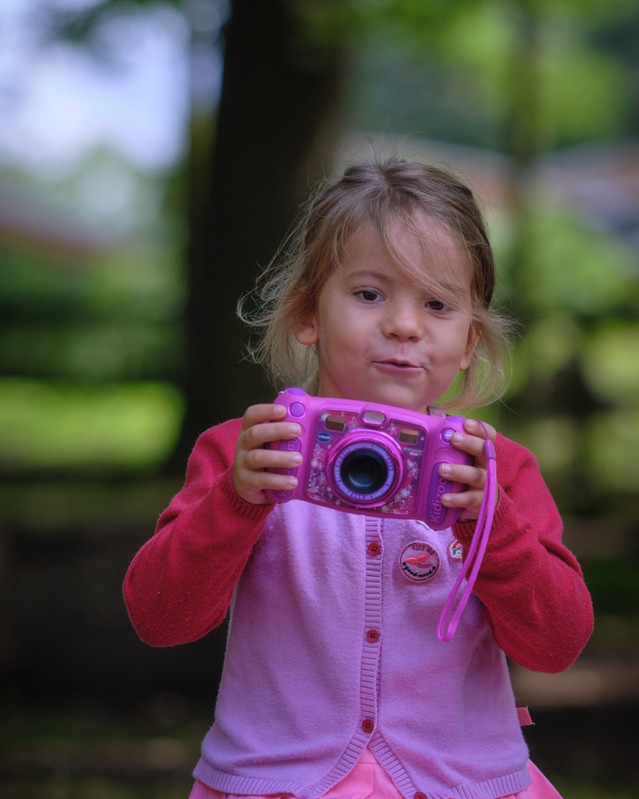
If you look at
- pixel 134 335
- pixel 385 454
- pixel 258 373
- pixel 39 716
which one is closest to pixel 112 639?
pixel 39 716

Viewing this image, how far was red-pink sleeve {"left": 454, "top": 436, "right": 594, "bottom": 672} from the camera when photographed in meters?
1.86

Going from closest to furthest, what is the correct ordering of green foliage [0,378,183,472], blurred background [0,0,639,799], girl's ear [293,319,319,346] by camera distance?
1. girl's ear [293,319,319,346]
2. blurred background [0,0,639,799]
3. green foliage [0,378,183,472]

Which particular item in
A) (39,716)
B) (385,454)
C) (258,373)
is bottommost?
(39,716)

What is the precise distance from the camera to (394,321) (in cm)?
201

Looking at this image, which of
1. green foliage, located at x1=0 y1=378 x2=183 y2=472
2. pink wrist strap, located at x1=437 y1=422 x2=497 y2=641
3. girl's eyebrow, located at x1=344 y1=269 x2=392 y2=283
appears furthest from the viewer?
green foliage, located at x1=0 y1=378 x2=183 y2=472

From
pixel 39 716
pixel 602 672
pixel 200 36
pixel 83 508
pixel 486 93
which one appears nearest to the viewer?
pixel 39 716

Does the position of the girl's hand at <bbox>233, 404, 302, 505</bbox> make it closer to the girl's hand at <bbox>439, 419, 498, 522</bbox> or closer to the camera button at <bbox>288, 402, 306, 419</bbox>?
the camera button at <bbox>288, 402, 306, 419</bbox>

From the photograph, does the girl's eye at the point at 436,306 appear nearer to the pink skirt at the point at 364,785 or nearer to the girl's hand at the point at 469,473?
the girl's hand at the point at 469,473

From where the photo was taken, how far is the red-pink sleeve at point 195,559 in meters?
1.87

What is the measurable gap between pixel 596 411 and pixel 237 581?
6.52 m

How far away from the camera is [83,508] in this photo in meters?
6.41

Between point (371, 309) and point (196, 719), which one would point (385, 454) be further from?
point (196, 719)

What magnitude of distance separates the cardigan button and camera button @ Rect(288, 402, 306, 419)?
530mm

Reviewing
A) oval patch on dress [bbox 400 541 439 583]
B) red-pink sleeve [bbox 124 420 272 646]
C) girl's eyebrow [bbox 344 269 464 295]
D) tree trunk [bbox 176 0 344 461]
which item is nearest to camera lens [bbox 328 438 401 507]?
red-pink sleeve [bbox 124 420 272 646]
